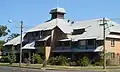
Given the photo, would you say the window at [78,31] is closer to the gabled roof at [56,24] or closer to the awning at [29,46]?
the gabled roof at [56,24]

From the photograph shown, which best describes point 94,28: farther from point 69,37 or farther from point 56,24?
point 56,24

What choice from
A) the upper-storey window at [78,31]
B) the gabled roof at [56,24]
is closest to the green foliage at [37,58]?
the gabled roof at [56,24]

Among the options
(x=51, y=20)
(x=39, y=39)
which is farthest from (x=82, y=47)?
(x=51, y=20)

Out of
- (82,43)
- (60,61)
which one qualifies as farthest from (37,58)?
(60,61)

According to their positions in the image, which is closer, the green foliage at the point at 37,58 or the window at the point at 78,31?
the green foliage at the point at 37,58

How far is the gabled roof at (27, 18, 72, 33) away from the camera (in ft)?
262

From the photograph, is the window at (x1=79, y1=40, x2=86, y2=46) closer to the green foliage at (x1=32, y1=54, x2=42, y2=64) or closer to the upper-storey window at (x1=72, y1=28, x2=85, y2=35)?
the upper-storey window at (x1=72, y1=28, x2=85, y2=35)

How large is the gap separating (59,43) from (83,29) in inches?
296

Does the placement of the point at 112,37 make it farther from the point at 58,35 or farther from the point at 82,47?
the point at 58,35

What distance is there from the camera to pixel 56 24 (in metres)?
82.5

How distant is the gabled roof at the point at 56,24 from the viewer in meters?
80.0

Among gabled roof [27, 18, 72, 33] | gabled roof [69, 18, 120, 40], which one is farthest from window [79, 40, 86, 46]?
gabled roof [27, 18, 72, 33]

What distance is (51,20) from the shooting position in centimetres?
8981

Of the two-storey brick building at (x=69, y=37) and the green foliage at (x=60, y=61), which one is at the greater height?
the two-storey brick building at (x=69, y=37)
